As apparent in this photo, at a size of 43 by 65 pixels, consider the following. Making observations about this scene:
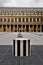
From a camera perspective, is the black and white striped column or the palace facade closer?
the black and white striped column

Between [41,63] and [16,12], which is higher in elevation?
[41,63]

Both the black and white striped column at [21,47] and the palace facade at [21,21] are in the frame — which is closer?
the black and white striped column at [21,47]

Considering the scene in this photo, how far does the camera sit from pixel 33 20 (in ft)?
274

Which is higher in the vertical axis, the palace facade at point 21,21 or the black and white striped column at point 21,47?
the black and white striped column at point 21,47

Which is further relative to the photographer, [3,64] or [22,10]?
[22,10]

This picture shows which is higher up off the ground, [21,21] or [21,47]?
[21,47]

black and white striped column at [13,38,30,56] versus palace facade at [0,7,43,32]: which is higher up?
black and white striped column at [13,38,30,56]

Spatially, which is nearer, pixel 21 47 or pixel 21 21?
pixel 21 47

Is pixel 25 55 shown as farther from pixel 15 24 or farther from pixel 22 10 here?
pixel 22 10

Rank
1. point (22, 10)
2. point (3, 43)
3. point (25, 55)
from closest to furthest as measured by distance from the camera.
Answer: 1. point (25, 55)
2. point (3, 43)
3. point (22, 10)

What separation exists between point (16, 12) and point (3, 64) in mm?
79607

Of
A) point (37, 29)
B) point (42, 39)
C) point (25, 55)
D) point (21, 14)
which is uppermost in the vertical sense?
point (25, 55)

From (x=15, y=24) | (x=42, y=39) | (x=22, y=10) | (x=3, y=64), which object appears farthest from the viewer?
(x=22, y=10)

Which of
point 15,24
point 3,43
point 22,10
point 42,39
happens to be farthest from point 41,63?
point 22,10
